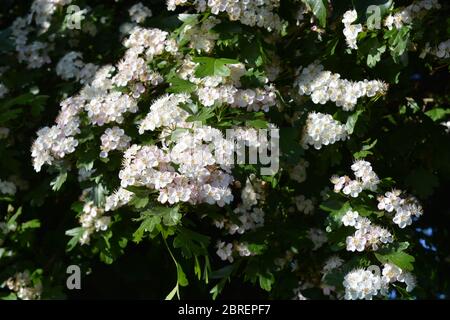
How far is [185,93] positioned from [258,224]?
26.5 inches

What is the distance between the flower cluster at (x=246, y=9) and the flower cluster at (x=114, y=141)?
53 centimetres

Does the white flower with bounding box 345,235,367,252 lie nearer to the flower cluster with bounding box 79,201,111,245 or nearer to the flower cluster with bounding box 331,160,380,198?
the flower cluster with bounding box 331,160,380,198

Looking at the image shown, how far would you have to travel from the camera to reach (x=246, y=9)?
309cm

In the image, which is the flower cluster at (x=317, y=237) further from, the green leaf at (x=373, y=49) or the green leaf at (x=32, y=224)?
the green leaf at (x=32, y=224)

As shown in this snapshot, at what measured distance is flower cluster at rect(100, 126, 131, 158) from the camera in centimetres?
308

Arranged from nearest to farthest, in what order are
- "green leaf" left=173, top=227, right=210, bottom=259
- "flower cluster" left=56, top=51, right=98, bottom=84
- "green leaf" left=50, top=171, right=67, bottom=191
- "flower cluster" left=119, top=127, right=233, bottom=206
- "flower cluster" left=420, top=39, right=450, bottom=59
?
"flower cluster" left=119, top=127, right=233, bottom=206, "green leaf" left=173, top=227, right=210, bottom=259, "flower cluster" left=420, top=39, right=450, bottom=59, "green leaf" left=50, top=171, right=67, bottom=191, "flower cluster" left=56, top=51, right=98, bottom=84

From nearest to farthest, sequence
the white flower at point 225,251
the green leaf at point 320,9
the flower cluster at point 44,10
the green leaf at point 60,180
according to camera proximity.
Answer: the green leaf at point 320,9
the green leaf at point 60,180
the white flower at point 225,251
the flower cluster at point 44,10

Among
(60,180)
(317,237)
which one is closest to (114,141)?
(60,180)

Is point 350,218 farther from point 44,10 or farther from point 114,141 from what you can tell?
point 44,10

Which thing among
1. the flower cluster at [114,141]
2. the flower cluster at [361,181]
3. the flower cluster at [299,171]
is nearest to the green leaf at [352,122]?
the flower cluster at [361,181]

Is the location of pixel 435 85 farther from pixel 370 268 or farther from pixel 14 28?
pixel 14 28

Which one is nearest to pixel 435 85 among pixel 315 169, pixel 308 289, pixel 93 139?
pixel 315 169

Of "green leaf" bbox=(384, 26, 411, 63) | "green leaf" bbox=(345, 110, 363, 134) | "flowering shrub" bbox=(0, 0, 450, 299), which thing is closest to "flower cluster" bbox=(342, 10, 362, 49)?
"flowering shrub" bbox=(0, 0, 450, 299)

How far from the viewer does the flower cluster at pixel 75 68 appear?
3.64 m
